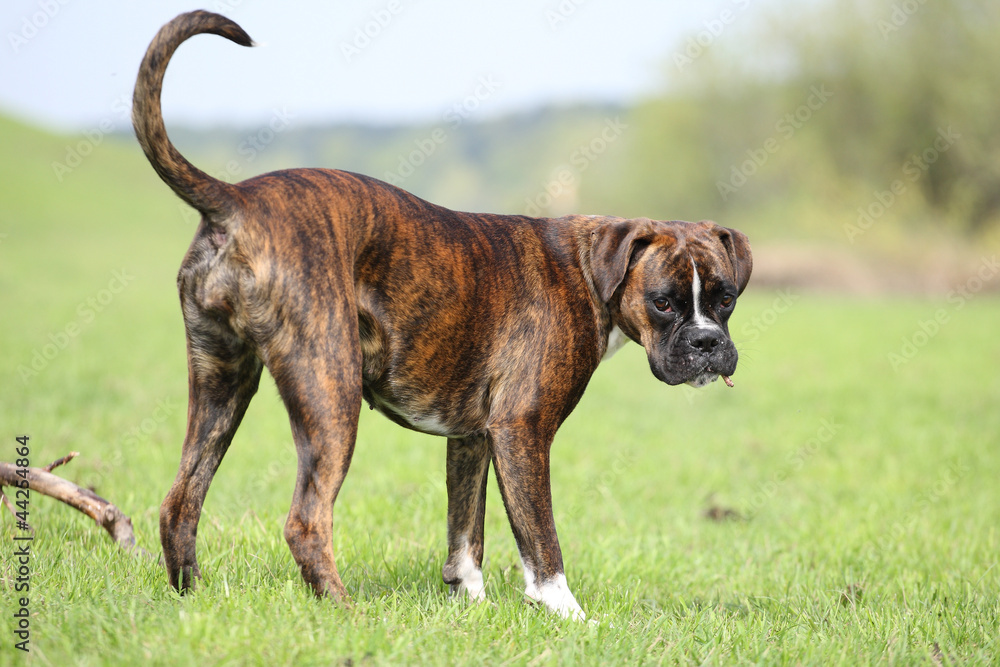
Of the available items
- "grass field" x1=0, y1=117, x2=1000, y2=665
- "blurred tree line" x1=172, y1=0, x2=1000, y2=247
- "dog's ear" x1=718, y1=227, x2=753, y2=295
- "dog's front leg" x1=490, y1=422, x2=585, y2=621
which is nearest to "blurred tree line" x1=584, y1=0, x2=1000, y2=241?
"blurred tree line" x1=172, y1=0, x2=1000, y2=247

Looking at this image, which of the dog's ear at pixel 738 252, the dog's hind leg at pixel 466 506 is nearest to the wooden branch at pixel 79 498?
the dog's hind leg at pixel 466 506

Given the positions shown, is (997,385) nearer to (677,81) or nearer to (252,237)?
(252,237)

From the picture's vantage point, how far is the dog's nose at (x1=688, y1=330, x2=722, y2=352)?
380 cm

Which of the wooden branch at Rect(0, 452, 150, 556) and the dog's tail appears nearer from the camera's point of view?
the dog's tail

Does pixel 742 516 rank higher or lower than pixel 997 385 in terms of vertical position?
higher

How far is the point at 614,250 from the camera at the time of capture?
395 cm

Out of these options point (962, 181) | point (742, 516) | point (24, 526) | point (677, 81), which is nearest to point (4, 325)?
point (24, 526)

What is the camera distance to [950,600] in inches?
180

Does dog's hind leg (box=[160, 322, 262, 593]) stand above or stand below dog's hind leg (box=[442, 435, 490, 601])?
above

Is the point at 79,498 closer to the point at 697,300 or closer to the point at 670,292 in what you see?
the point at 670,292

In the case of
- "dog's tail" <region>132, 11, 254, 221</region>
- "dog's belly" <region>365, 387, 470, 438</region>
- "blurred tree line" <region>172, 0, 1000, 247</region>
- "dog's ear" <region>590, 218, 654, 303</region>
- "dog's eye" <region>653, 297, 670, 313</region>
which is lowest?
"blurred tree line" <region>172, 0, 1000, 247</region>

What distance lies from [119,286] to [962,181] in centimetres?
2898

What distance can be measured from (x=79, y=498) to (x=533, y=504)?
2293mm

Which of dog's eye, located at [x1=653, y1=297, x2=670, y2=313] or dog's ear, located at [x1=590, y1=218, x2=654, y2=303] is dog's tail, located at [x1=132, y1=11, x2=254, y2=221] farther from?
dog's eye, located at [x1=653, y1=297, x2=670, y2=313]
